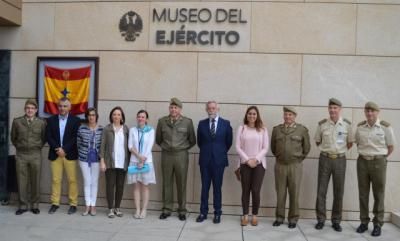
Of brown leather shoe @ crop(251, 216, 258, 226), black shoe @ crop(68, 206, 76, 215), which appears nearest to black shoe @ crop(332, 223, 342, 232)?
brown leather shoe @ crop(251, 216, 258, 226)

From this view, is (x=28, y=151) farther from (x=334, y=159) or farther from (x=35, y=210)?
(x=334, y=159)

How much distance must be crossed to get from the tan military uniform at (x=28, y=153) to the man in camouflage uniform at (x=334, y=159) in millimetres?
4457

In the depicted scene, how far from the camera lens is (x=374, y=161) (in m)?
6.45

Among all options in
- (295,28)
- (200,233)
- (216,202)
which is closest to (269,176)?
(216,202)

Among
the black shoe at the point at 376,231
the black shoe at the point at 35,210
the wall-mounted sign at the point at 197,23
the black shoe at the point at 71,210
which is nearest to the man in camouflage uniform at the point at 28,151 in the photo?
the black shoe at the point at 35,210

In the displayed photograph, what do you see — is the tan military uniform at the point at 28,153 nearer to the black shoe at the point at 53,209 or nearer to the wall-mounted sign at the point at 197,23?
the black shoe at the point at 53,209

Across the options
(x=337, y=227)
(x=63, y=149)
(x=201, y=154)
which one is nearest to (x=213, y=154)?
(x=201, y=154)

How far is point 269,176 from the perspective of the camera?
750 centimetres

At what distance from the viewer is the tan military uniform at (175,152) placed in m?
7.06

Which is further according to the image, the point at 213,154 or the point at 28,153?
the point at 28,153

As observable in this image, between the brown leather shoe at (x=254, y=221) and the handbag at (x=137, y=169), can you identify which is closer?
the brown leather shoe at (x=254, y=221)

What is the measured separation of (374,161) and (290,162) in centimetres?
119

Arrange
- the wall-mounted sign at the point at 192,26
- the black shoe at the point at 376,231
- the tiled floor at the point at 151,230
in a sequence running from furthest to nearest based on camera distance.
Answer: the wall-mounted sign at the point at 192,26, the black shoe at the point at 376,231, the tiled floor at the point at 151,230

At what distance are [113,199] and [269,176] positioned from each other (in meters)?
2.59
